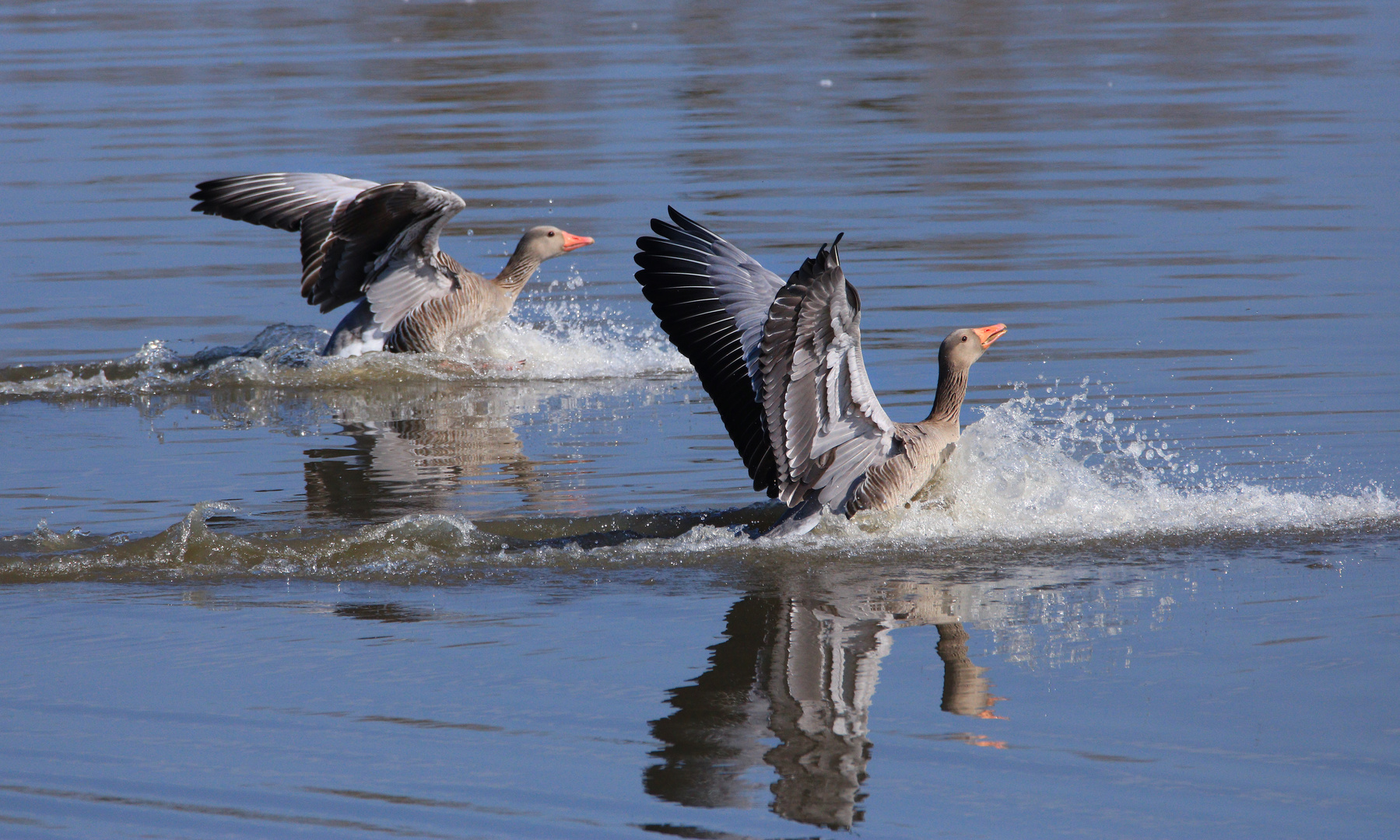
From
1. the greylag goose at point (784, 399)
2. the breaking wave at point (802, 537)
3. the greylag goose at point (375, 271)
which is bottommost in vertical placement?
the breaking wave at point (802, 537)

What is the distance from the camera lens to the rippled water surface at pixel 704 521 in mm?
4805

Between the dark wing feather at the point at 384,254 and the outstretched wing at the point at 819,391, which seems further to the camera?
the dark wing feather at the point at 384,254

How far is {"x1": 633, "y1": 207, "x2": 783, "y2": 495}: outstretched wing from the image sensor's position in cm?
721

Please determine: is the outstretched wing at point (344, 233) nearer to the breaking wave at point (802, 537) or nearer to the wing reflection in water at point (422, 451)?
the wing reflection in water at point (422, 451)

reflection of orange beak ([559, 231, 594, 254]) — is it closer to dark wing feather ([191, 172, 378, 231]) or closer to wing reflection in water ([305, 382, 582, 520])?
wing reflection in water ([305, 382, 582, 520])

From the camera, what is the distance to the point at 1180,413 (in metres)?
9.27

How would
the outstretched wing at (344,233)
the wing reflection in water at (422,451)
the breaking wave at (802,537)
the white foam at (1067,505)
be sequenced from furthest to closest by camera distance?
the outstretched wing at (344,233), the wing reflection in water at (422,451), the white foam at (1067,505), the breaking wave at (802,537)

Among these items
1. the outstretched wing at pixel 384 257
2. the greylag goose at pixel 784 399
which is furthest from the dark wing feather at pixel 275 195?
the greylag goose at pixel 784 399

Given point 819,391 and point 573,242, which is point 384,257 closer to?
point 573,242

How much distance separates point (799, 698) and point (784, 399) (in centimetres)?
174

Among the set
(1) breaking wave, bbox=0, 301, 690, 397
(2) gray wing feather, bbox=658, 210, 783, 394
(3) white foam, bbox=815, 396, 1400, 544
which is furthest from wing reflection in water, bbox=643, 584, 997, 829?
(1) breaking wave, bbox=0, 301, 690, 397

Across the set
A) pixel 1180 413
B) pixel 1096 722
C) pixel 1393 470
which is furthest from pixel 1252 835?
pixel 1180 413

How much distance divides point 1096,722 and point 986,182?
12.5 metres

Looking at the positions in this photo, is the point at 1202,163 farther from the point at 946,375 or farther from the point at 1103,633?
the point at 1103,633
